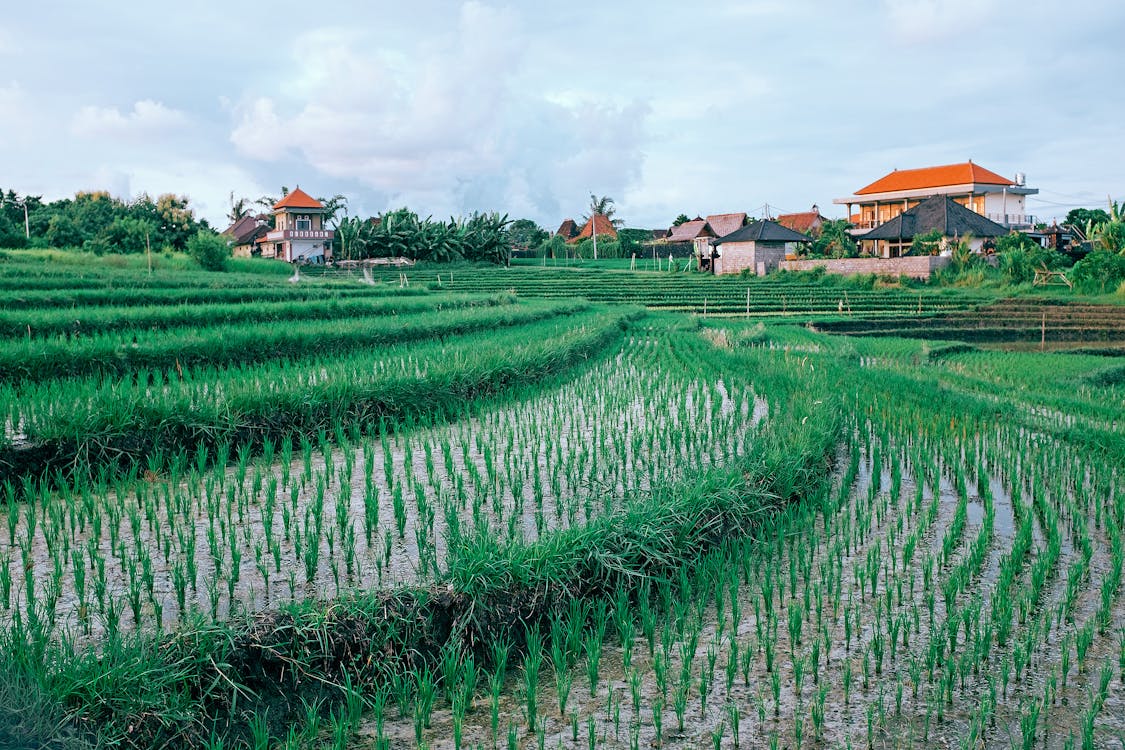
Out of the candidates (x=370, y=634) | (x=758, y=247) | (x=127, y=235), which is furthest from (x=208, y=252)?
(x=370, y=634)

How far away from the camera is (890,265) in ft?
104

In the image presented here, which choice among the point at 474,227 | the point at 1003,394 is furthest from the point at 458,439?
the point at 474,227

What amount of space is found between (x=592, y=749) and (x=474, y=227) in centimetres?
4583

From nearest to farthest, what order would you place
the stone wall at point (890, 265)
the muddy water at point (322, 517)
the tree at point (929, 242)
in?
the muddy water at point (322, 517) → the stone wall at point (890, 265) → the tree at point (929, 242)

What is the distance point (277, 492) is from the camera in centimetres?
498

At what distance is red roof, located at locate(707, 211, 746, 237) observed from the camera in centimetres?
5294

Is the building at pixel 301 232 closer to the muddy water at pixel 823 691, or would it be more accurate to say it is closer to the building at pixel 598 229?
the building at pixel 598 229

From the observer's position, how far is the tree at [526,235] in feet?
176

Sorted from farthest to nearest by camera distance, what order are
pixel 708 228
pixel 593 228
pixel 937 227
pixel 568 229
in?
pixel 568 229 < pixel 593 228 < pixel 708 228 < pixel 937 227

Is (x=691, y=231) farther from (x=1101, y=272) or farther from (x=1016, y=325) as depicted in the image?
(x=1016, y=325)

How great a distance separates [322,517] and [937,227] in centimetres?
3642

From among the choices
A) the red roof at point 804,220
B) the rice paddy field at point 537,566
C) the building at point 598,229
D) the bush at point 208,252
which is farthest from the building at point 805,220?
the rice paddy field at point 537,566

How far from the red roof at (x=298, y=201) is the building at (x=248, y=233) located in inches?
159

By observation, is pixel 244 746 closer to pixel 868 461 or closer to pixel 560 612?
pixel 560 612
